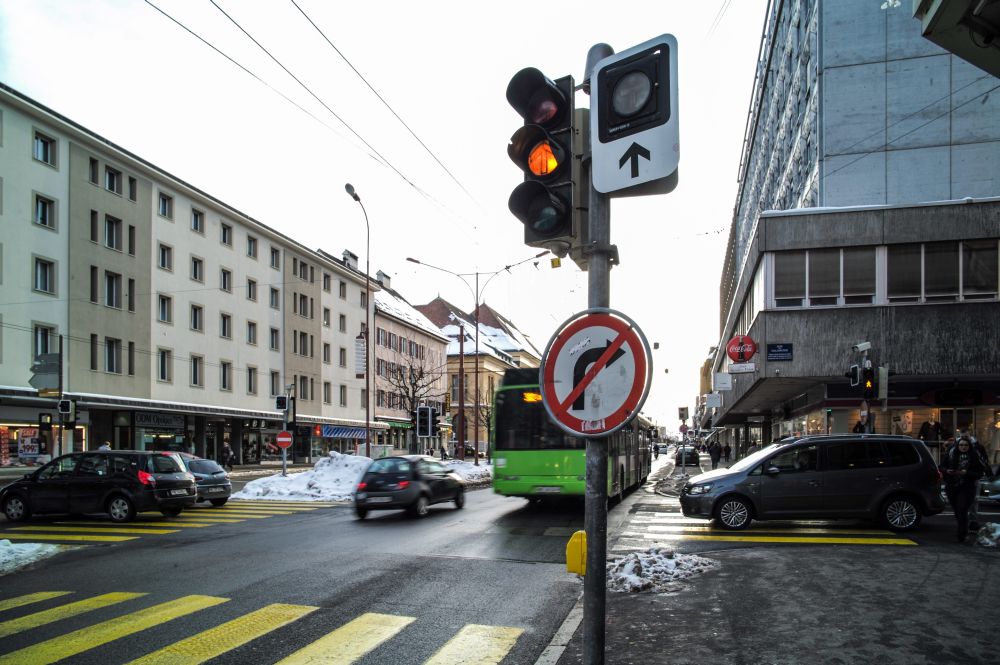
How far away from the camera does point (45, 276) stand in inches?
1336

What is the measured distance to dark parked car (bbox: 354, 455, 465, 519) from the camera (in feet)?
54.7

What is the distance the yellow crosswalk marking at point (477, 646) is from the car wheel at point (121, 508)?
11881 mm

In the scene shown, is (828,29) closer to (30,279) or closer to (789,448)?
(789,448)

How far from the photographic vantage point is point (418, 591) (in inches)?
330

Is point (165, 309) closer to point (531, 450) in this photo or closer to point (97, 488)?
point (97, 488)

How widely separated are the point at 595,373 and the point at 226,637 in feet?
15.2

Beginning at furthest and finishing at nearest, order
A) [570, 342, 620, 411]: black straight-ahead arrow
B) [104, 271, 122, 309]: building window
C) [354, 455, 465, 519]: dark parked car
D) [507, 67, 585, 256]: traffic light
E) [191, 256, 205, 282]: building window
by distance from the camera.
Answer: [191, 256, 205, 282]: building window → [104, 271, 122, 309]: building window → [354, 455, 465, 519]: dark parked car → [507, 67, 585, 256]: traffic light → [570, 342, 620, 411]: black straight-ahead arrow

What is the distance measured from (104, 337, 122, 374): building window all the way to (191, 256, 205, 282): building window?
717cm

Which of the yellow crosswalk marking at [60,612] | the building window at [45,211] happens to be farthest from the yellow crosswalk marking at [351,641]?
the building window at [45,211]

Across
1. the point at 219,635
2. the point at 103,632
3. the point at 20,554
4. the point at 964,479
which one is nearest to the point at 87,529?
the point at 20,554

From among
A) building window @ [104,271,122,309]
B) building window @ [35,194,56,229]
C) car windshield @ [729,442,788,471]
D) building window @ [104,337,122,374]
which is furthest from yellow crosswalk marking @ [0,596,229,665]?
building window @ [104,271,122,309]

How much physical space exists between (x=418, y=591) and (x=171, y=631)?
2626 mm

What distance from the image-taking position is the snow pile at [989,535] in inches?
423

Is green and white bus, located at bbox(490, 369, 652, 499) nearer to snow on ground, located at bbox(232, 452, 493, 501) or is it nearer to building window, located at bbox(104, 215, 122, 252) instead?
snow on ground, located at bbox(232, 452, 493, 501)
